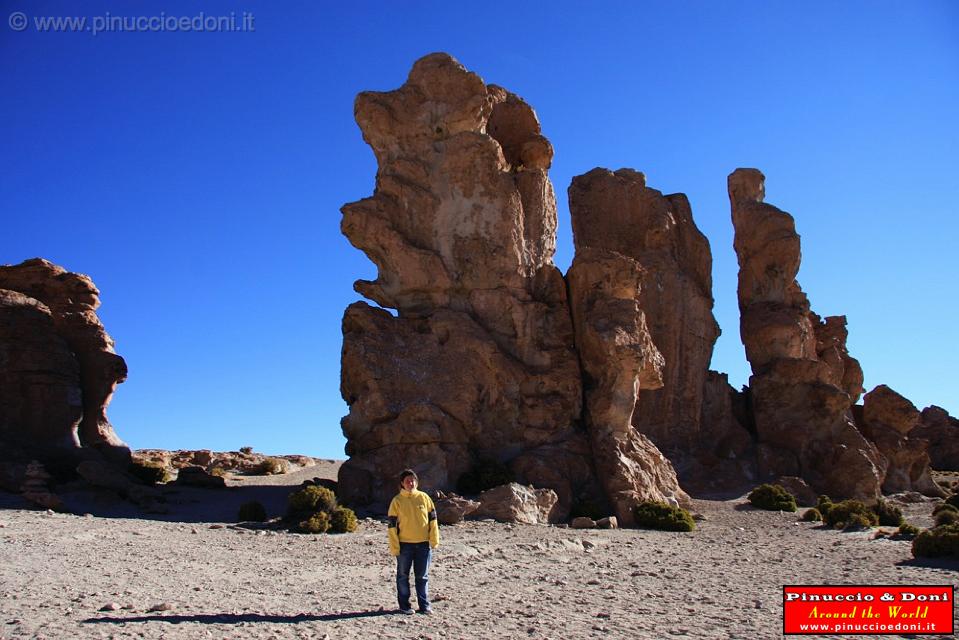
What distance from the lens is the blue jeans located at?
416 inches

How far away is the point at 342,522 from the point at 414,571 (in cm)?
938

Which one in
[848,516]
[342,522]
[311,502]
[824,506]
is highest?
[824,506]

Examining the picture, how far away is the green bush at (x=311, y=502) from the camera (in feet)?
68.2

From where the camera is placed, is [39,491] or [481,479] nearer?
[39,491]

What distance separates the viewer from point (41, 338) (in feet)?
92.5

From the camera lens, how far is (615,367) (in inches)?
1043

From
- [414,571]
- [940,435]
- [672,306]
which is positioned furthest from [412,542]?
[940,435]

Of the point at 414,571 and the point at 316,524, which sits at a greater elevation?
the point at 414,571

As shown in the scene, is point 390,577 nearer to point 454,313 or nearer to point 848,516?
point 454,313

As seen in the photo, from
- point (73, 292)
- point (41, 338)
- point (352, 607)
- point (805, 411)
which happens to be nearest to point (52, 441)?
point (41, 338)

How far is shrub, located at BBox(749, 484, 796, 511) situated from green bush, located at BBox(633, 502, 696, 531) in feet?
19.4

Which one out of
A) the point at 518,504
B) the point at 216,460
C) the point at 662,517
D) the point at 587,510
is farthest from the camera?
the point at 216,460

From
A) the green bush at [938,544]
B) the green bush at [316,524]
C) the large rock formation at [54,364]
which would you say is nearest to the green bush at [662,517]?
the green bush at [938,544]

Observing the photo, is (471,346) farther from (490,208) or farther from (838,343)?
(838,343)
